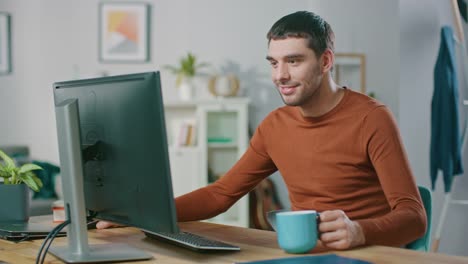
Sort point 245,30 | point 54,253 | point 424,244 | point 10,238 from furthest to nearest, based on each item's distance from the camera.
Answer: point 245,30, point 424,244, point 10,238, point 54,253

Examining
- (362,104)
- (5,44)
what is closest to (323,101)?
(362,104)

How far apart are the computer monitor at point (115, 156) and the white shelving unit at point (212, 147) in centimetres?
393

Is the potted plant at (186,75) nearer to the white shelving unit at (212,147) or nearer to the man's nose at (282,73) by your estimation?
the white shelving unit at (212,147)

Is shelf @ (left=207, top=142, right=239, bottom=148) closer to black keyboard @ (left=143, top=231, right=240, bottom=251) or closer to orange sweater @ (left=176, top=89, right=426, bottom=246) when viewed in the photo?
orange sweater @ (left=176, top=89, right=426, bottom=246)

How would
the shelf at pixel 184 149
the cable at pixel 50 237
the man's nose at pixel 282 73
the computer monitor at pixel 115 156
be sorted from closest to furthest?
the computer monitor at pixel 115 156
the cable at pixel 50 237
the man's nose at pixel 282 73
the shelf at pixel 184 149

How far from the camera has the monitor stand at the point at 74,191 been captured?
1.43 m

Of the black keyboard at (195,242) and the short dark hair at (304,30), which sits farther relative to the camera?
the short dark hair at (304,30)

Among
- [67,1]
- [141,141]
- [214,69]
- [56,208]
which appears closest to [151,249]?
[141,141]

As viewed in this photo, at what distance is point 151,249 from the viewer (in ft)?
5.24

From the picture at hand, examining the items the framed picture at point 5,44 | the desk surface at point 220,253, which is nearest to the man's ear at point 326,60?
the desk surface at point 220,253

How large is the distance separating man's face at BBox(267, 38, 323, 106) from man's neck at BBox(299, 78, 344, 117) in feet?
0.35

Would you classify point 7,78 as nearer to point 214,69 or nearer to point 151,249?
point 214,69

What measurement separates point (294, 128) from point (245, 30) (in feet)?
13.0

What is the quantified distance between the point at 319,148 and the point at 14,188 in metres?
0.85
